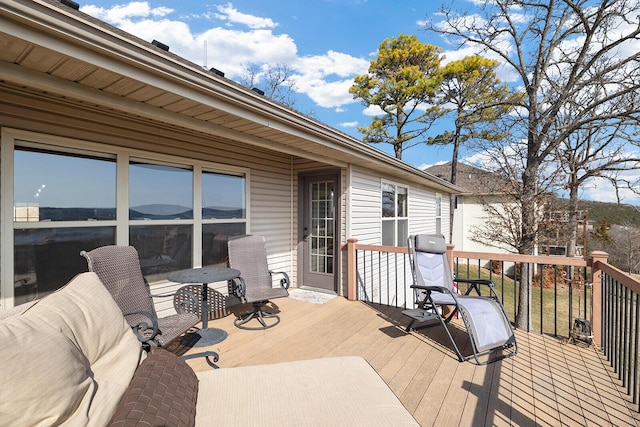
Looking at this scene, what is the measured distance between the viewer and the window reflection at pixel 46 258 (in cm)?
261

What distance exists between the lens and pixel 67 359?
1132 millimetres

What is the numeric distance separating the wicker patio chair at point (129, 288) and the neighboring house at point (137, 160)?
1.45 ft

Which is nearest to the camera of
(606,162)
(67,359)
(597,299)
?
(67,359)

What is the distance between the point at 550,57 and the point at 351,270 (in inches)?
237

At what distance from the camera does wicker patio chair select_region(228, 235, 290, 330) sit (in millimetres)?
3807

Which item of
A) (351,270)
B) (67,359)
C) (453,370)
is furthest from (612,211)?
(67,359)

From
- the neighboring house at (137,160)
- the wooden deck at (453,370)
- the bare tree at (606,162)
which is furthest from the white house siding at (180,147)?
the bare tree at (606,162)

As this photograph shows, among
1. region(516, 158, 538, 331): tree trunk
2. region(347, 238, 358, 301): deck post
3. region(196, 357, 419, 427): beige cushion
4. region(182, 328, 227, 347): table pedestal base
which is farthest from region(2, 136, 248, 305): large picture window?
region(516, 158, 538, 331): tree trunk

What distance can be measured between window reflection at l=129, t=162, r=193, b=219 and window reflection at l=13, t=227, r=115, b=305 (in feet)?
1.75

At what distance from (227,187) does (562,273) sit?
38.9 ft

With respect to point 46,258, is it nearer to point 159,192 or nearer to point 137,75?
point 159,192

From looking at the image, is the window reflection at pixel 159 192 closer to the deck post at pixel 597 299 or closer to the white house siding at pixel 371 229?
the white house siding at pixel 371 229

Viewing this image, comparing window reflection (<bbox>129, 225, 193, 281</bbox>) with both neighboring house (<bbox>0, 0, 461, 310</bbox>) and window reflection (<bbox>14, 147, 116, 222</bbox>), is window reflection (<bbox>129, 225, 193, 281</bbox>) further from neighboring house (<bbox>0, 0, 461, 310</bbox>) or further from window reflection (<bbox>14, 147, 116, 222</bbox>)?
window reflection (<bbox>14, 147, 116, 222</bbox>)

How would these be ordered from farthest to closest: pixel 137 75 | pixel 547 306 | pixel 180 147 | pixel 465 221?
pixel 465 221, pixel 547 306, pixel 180 147, pixel 137 75
